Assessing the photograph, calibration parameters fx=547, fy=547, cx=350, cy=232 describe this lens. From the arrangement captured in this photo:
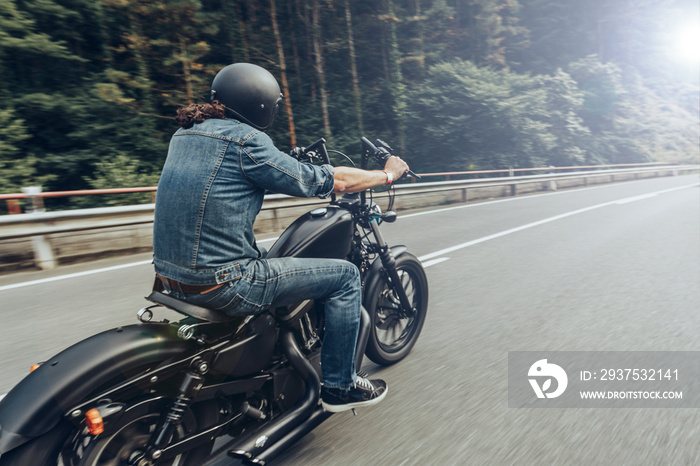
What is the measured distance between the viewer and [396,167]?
10.2 ft

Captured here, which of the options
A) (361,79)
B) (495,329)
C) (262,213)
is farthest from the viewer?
(361,79)

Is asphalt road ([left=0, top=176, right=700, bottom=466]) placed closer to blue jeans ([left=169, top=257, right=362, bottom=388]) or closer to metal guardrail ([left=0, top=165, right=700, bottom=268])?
blue jeans ([left=169, top=257, right=362, bottom=388])

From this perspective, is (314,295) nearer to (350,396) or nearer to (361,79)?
(350,396)

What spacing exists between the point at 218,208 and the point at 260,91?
0.59 meters

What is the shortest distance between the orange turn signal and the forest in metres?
11.5

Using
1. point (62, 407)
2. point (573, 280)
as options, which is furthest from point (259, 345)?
point (573, 280)

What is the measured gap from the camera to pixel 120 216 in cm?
880

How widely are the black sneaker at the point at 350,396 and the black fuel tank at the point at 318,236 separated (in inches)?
28.1

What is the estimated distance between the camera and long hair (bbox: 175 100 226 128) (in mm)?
2443

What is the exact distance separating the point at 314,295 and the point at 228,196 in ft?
2.34

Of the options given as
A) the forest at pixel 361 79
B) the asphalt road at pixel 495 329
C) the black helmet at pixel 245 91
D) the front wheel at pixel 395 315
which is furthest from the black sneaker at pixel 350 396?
the forest at pixel 361 79

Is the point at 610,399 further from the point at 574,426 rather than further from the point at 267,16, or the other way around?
the point at 267,16

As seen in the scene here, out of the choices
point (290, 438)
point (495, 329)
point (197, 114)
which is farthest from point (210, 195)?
point (495, 329)

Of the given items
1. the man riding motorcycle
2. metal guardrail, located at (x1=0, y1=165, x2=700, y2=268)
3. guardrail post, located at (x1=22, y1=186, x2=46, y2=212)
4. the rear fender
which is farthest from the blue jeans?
guardrail post, located at (x1=22, y1=186, x2=46, y2=212)
